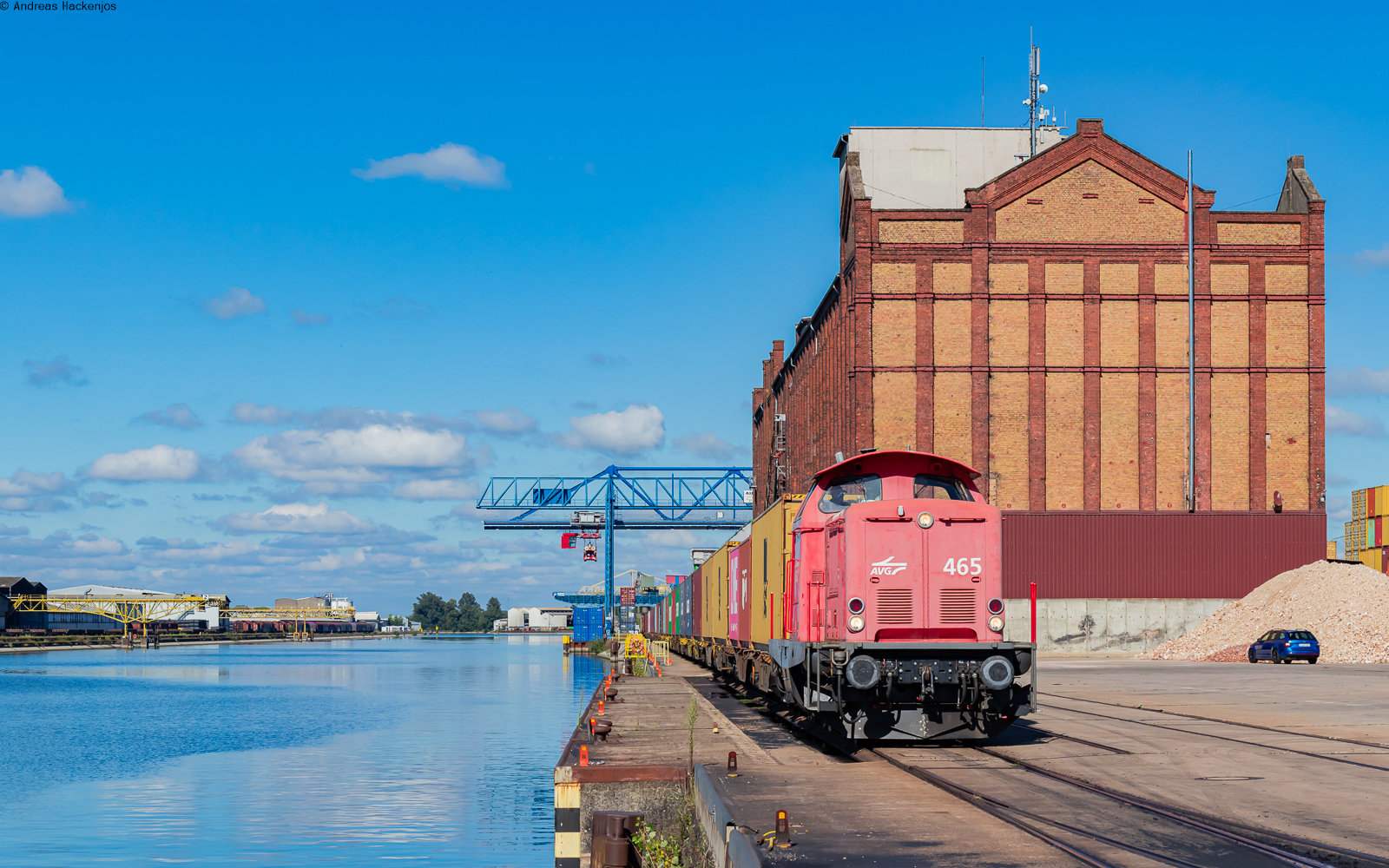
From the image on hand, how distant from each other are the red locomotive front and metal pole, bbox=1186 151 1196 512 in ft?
142

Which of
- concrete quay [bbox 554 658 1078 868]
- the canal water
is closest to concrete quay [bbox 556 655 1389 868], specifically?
concrete quay [bbox 554 658 1078 868]

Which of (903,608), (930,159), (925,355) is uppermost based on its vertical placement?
(930,159)

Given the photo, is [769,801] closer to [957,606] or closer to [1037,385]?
[957,606]

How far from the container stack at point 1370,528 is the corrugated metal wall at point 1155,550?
26.5 m

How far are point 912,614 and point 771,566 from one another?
502 centimetres

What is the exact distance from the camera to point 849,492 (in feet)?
61.2

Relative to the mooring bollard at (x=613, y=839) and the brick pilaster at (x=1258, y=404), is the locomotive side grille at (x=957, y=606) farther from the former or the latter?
the brick pilaster at (x=1258, y=404)

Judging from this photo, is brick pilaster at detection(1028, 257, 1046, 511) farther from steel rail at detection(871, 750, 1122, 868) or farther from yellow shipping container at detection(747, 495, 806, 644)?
steel rail at detection(871, 750, 1122, 868)

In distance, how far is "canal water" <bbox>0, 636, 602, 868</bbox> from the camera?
22.2 m

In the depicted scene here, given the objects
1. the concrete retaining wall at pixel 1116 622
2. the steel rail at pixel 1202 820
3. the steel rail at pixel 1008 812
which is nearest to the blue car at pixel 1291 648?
the concrete retaining wall at pixel 1116 622

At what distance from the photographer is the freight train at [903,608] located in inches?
658

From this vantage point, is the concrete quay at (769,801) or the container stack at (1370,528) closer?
the concrete quay at (769,801)

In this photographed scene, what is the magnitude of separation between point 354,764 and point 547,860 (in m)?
14.6

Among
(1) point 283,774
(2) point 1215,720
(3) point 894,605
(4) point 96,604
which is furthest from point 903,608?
(4) point 96,604
